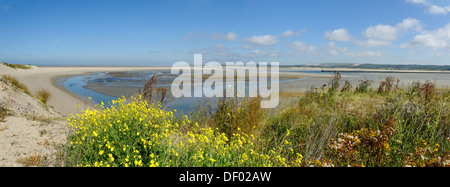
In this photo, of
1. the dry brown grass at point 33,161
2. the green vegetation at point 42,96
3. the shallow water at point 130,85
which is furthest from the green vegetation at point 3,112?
the green vegetation at point 42,96

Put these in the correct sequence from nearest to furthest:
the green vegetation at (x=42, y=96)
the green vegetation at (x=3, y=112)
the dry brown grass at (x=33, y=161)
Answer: the dry brown grass at (x=33, y=161)
the green vegetation at (x=3, y=112)
the green vegetation at (x=42, y=96)

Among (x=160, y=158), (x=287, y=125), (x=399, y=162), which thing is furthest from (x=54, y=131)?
(x=399, y=162)

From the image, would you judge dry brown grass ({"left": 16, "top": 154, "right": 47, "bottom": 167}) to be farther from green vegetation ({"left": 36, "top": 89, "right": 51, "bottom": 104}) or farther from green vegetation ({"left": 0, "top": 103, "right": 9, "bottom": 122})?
green vegetation ({"left": 36, "top": 89, "right": 51, "bottom": 104})

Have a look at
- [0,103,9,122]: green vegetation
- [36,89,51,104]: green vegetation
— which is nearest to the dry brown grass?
[0,103,9,122]: green vegetation

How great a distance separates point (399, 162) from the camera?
13.0 feet

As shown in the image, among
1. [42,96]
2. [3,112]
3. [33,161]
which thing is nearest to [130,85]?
[42,96]

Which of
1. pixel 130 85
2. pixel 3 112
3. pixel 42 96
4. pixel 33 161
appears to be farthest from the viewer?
pixel 130 85

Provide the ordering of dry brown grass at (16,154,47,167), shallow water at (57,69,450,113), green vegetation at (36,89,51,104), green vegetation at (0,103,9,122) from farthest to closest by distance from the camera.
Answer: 1. shallow water at (57,69,450,113)
2. green vegetation at (36,89,51,104)
3. green vegetation at (0,103,9,122)
4. dry brown grass at (16,154,47,167)

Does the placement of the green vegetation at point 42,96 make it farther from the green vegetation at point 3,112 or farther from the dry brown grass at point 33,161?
the dry brown grass at point 33,161

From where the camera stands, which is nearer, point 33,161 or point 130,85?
point 33,161

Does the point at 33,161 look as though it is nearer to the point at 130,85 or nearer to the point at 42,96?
the point at 42,96
